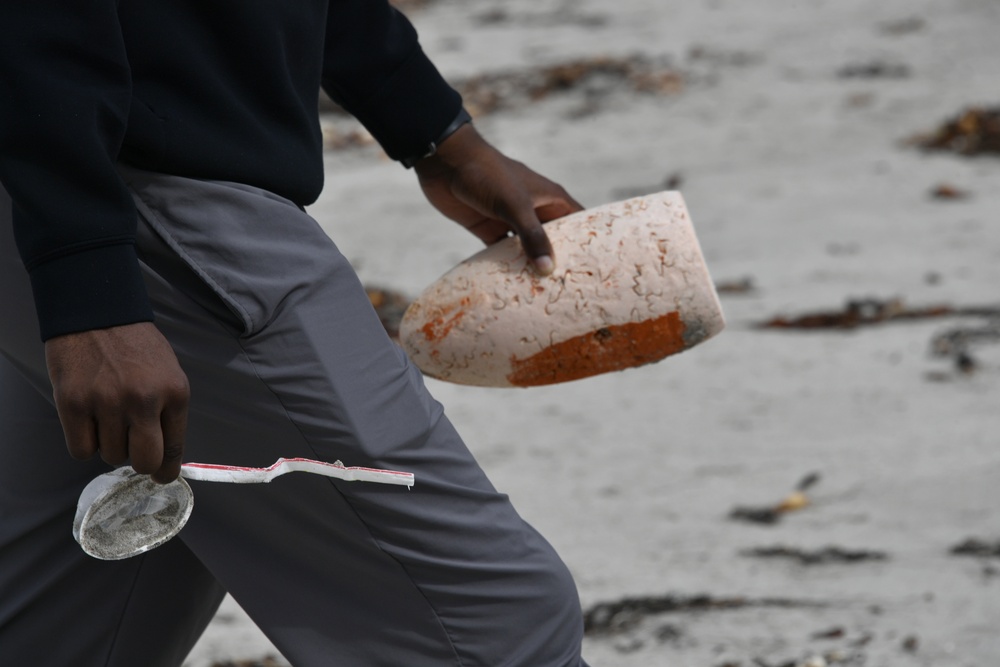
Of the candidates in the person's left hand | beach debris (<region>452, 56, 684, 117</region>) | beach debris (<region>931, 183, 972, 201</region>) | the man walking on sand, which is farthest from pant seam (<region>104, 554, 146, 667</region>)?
beach debris (<region>452, 56, 684, 117</region>)

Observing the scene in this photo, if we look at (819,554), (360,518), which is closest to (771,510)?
(819,554)

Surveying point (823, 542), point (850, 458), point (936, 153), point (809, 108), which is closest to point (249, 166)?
point (823, 542)

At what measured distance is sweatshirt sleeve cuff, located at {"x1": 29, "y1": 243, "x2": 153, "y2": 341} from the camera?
56.6 inches

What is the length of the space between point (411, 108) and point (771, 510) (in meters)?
1.76

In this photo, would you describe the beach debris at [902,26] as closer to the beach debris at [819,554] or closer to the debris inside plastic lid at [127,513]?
the beach debris at [819,554]

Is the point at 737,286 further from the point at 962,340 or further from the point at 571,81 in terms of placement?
the point at 571,81

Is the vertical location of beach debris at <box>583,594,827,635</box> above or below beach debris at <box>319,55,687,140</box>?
above

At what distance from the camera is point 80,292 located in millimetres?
1438

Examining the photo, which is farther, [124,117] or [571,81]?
[571,81]

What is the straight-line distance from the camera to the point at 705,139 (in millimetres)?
6629

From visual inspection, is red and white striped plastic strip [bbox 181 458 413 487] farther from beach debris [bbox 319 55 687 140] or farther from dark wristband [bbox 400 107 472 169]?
beach debris [bbox 319 55 687 140]

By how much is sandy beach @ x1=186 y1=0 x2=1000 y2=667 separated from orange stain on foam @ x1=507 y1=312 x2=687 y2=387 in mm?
987

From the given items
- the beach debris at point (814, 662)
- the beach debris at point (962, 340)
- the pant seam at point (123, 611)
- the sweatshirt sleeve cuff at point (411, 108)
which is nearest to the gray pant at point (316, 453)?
the pant seam at point (123, 611)

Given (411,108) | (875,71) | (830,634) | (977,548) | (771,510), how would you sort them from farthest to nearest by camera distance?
(875,71), (771,510), (977,548), (830,634), (411,108)
